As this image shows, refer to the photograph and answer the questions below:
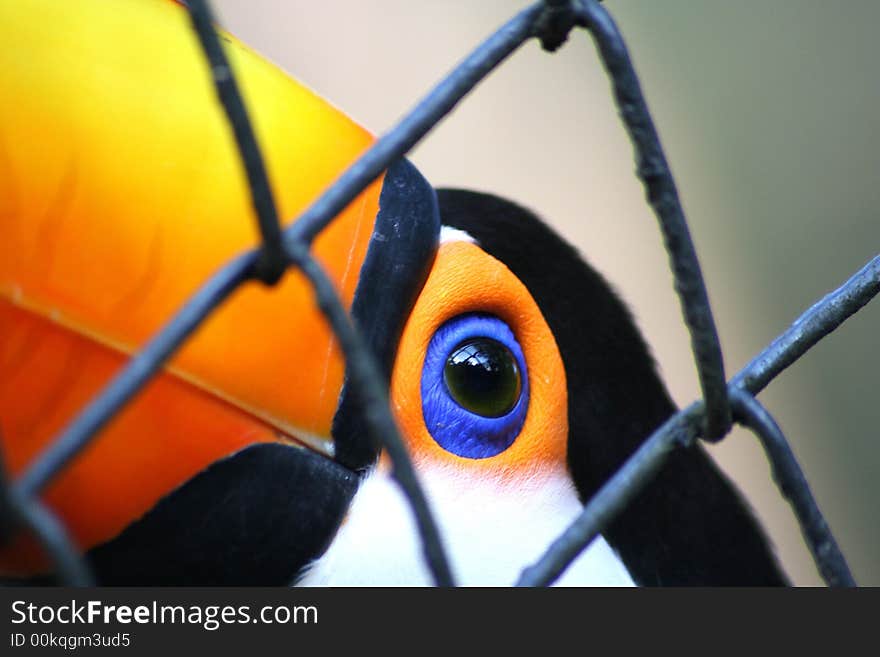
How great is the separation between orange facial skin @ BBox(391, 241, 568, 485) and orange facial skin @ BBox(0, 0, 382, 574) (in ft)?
0.41

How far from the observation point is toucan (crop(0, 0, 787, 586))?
2.58 feet

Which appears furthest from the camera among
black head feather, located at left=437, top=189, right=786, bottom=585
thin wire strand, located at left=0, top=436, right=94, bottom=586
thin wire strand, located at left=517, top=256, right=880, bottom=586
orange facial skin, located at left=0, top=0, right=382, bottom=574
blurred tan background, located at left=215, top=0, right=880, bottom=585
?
blurred tan background, located at left=215, top=0, right=880, bottom=585

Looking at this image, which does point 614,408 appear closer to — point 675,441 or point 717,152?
point 675,441

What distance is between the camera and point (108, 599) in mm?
636

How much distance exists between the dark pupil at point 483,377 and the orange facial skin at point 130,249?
17 centimetres

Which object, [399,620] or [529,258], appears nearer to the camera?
[399,620]

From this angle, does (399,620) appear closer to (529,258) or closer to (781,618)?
(781,618)

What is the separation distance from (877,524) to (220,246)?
2534 millimetres

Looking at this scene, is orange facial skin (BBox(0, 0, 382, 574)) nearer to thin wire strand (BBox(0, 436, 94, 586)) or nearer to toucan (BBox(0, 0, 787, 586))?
toucan (BBox(0, 0, 787, 586))

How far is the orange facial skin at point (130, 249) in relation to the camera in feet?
2.54

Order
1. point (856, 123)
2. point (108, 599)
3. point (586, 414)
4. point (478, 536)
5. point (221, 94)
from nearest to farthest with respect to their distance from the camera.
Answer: point (221, 94)
point (108, 599)
point (478, 536)
point (586, 414)
point (856, 123)

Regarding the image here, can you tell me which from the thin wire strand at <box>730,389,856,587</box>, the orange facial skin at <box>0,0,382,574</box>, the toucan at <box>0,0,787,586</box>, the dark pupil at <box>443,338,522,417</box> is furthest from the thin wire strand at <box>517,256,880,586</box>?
the dark pupil at <box>443,338,522,417</box>

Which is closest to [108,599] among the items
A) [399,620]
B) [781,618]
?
[399,620]

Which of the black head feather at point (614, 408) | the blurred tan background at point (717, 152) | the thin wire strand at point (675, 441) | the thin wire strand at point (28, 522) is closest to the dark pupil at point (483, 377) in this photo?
the black head feather at point (614, 408)
